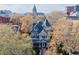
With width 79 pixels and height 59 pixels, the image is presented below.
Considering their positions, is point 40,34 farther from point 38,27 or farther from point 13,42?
point 13,42

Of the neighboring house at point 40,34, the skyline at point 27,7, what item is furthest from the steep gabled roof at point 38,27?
the skyline at point 27,7

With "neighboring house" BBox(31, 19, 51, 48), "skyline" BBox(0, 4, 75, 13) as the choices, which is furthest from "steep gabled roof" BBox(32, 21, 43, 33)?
"skyline" BBox(0, 4, 75, 13)

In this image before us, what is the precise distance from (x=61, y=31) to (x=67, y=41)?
0.28 feet

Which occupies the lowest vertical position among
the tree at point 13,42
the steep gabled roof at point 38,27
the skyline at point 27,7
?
the tree at point 13,42

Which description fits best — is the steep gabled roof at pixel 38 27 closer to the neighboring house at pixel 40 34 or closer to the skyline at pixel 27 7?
the neighboring house at pixel 40 34

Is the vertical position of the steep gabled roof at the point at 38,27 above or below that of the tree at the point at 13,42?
above

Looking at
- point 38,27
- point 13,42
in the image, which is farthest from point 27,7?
point 13,42

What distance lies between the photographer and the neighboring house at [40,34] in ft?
3.37

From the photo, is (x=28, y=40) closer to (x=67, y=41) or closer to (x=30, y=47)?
(x=30, y=47)

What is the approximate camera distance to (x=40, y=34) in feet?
3.40

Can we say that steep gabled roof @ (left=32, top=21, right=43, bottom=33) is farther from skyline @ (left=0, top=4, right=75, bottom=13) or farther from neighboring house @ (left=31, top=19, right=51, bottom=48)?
skyline @ (left=0, top=4, right=75, bottom=13)

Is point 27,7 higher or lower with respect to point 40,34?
higher

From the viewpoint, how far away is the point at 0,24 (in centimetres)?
104

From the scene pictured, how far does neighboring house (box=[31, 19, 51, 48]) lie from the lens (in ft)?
3.37
